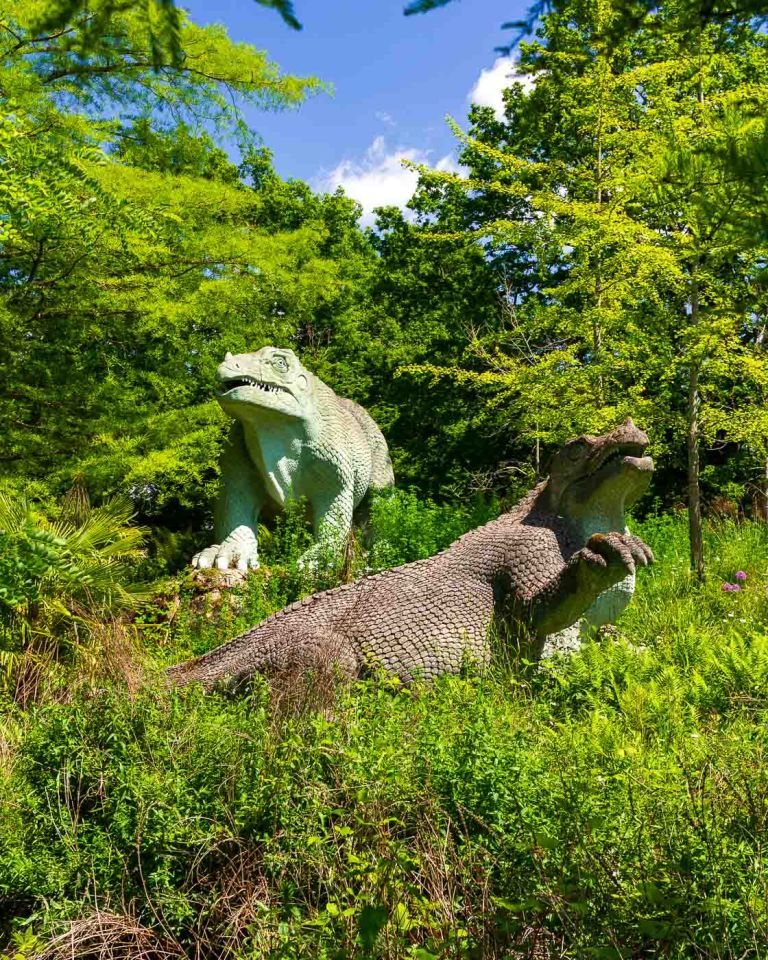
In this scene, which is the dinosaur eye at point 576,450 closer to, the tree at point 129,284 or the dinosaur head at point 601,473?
the dinosaur head at point 601,473

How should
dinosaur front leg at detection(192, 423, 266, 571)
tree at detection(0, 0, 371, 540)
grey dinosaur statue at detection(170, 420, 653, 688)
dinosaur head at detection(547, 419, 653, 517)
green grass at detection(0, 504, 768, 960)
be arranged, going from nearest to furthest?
green grass at detection(0, 504, 768, 960), grey dinosaur statue at detection(170, 420, 653, 688), dinosaur head at detection(547, 419, 653, 517), tree at detection(0, 0, 371, 540), dinosaur front leg at detection(192, 423, 266, 571)

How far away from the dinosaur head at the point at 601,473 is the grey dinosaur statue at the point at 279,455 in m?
3.12

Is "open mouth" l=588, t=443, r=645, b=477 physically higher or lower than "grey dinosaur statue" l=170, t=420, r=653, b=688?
higher

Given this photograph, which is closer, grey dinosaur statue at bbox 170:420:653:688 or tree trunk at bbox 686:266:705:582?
grey dinosaur statue at bbox 170:420:653:688

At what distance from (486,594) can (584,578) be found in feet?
2.05

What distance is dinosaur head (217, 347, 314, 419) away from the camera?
7531 millimetres

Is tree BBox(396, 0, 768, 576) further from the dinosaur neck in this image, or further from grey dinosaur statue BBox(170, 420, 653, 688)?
grey dinosaur statue BBox(170, 420, 653, 688)

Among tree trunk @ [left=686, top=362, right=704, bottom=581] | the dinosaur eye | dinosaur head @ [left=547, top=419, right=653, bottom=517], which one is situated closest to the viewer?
dinosaur head @ [left=547, top=419, right=653, bottom=517]

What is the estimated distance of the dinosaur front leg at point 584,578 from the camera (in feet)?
14.3

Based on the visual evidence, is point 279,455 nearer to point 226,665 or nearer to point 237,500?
point 237,500

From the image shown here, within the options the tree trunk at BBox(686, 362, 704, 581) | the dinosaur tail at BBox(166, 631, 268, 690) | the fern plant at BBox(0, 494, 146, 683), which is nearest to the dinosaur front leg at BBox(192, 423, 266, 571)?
the fern plant at BBox(0, 494, 146, 683)

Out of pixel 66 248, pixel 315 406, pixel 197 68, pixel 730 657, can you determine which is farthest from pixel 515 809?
pixel 197 68

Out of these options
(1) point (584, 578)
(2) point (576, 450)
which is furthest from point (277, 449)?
(1) point (584, 578)

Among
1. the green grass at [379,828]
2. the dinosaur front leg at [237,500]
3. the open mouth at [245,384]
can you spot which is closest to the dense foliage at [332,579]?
the green grass at [379,828]
